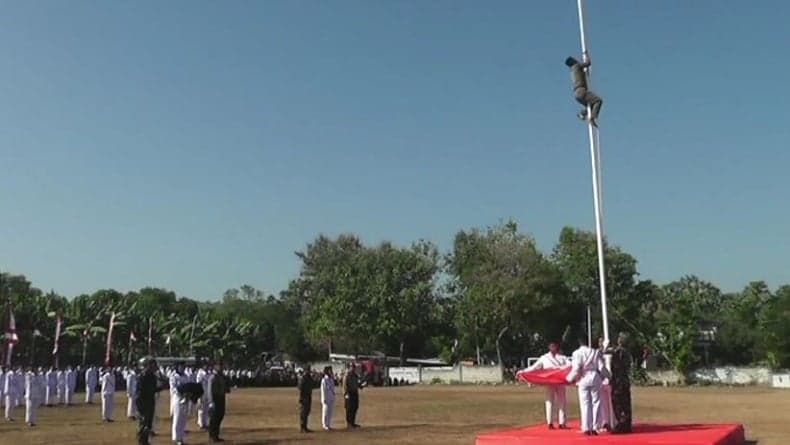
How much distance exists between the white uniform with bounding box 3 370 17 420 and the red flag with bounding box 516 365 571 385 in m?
19.3

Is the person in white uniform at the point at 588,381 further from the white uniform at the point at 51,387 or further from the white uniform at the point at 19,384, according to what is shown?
the white uniform at the point at 51,387

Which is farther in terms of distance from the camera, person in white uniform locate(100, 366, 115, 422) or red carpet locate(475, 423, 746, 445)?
person in white uniform locate(100, 366, 115, 422)

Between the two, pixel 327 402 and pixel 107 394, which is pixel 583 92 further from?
pixel 107 394

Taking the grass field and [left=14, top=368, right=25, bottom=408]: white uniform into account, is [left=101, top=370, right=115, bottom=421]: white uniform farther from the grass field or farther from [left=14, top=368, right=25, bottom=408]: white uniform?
[left=14, top=368, right=25, bottom=408]: white uniform

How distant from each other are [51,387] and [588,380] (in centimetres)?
2778

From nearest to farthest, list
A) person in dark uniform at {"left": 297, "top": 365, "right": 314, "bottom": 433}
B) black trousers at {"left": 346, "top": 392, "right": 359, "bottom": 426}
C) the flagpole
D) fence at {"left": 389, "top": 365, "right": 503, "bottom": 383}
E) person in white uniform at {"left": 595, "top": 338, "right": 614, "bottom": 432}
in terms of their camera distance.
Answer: person in white uniform at {"left": 595, "top": 338, "right": 614, "bottom": 432} → person in dark uniform at {"left": 297, "top": 365, "right": 314, "bottom": 433} → black trousers at {"left": 346, "top": 392, "right": 359, "bottom": 426} → fence at {"left": 389, "top": 365, "right": 503, "bottom": 383} → the flagpole

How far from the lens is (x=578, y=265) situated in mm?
72500

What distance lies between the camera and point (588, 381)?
1416cm

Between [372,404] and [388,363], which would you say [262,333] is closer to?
[388,363]

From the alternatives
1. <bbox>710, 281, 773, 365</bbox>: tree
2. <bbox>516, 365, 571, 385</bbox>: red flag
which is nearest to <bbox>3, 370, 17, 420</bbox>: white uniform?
Answer: <bbox>516, 365, 571, 385</bbox>: red flag

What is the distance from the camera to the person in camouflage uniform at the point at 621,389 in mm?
14320

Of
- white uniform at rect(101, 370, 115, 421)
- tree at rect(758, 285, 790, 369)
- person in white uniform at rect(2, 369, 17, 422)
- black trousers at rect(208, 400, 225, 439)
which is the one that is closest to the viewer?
black trousers at rect(208, 400, 225, 439)

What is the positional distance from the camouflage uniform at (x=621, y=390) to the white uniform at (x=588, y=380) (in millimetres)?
339

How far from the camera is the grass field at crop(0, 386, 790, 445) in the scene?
19.9 m
